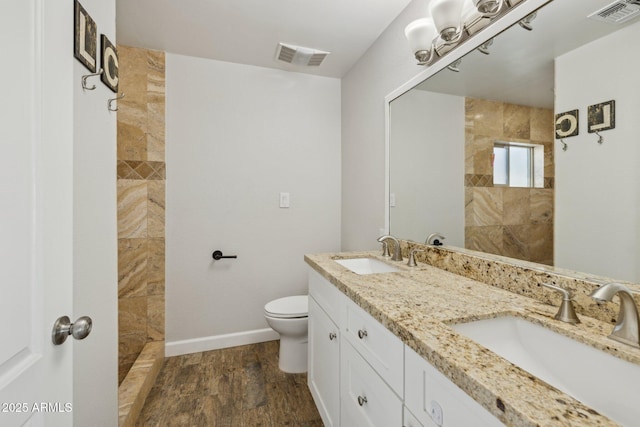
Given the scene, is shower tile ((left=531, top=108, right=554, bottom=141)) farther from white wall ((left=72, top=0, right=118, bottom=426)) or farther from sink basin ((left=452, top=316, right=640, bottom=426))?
white wall ((left=72, top=0, right=118, bottom=426))

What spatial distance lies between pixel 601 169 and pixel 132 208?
2.63 metres

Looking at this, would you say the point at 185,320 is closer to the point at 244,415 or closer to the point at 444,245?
the point at 244,415

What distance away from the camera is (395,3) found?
168cm

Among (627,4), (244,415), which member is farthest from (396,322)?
(244,415)

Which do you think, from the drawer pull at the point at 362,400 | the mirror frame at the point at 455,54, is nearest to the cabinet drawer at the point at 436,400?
the drawer pull at the point at 362,400

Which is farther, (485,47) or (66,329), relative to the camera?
(485,47)

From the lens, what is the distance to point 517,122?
1.07m

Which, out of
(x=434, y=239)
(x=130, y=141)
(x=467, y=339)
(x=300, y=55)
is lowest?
(x=467, y=339)

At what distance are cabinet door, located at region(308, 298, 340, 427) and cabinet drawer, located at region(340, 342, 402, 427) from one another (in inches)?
3.1

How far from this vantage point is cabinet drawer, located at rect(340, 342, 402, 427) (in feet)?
2.69

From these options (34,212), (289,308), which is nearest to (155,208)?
(289,308)

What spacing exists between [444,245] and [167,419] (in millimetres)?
1840

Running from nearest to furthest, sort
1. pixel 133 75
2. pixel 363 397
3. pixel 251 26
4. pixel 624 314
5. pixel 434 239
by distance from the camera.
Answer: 1. pixel 624 314
2. pixel 363 397
3. pixel 434 239
4. pixel 251 26
5. pixel 133 75

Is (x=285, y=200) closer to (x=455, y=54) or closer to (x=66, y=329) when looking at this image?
(x=455, y=54)
